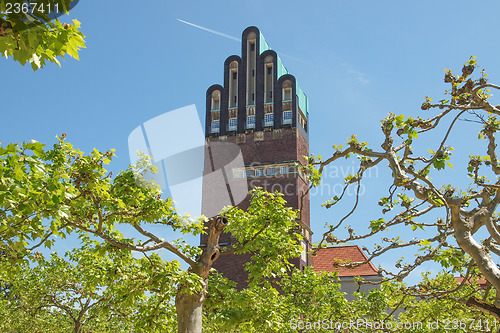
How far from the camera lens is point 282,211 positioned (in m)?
13.3

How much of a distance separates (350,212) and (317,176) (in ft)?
3.59

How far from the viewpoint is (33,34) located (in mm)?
4730

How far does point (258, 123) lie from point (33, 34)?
38.3 meters

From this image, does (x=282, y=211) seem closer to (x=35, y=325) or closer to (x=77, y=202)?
(x=77, y=202)

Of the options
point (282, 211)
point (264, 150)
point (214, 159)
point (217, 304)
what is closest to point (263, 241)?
point (282, 211)

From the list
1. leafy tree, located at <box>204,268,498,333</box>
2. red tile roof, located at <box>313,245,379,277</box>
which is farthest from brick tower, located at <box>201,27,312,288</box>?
leafy tree, located at <box>204,268,498,333</box>

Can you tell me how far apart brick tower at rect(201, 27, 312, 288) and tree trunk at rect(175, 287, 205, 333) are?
2558cm

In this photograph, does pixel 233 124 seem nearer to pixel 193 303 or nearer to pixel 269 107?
pixel 269 107

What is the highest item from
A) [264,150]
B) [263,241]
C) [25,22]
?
[264,150]

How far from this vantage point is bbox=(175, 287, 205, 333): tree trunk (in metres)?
12.6

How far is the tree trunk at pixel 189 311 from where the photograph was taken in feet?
41.5

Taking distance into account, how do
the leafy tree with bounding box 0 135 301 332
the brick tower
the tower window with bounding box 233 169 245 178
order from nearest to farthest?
1. the leafy tree with bounding box 0 135 301 332
2. the brick tower
3. the tower window with bounding box 233 169 245 178

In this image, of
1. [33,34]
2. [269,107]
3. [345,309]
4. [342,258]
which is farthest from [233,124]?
[33,34]

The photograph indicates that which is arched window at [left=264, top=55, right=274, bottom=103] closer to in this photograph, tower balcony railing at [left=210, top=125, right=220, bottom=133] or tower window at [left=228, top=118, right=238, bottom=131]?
tower window at [left=228, top=118, right=238, bottom=131]
